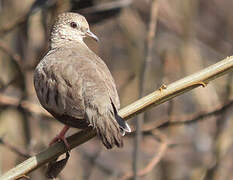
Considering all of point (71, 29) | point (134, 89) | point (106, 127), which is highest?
point (106, 127)

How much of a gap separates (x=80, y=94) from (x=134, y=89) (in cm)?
356

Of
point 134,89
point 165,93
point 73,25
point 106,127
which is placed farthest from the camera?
point 134,89

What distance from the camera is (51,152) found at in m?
3.83

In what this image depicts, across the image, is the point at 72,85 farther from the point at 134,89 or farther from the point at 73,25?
the point at 134,89

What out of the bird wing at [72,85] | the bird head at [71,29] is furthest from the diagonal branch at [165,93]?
the bird head at [71,29]

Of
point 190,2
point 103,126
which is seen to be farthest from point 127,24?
point 103,126

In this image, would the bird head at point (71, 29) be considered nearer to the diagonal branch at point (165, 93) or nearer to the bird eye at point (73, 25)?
the bird eye at point (73, 25)

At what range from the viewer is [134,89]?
7766 millimetres

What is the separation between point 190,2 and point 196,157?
2.27 m

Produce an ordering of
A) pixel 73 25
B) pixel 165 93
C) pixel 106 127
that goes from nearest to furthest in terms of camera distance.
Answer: pixel 165 93 → pixel 106 127 → pixel 73 25

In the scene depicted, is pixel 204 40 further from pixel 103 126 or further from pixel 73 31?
pixel 103 126

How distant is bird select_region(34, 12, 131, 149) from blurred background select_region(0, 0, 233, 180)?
59cm

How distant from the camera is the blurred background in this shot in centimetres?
596

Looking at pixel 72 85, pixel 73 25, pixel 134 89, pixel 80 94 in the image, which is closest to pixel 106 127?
pixel 80 94
